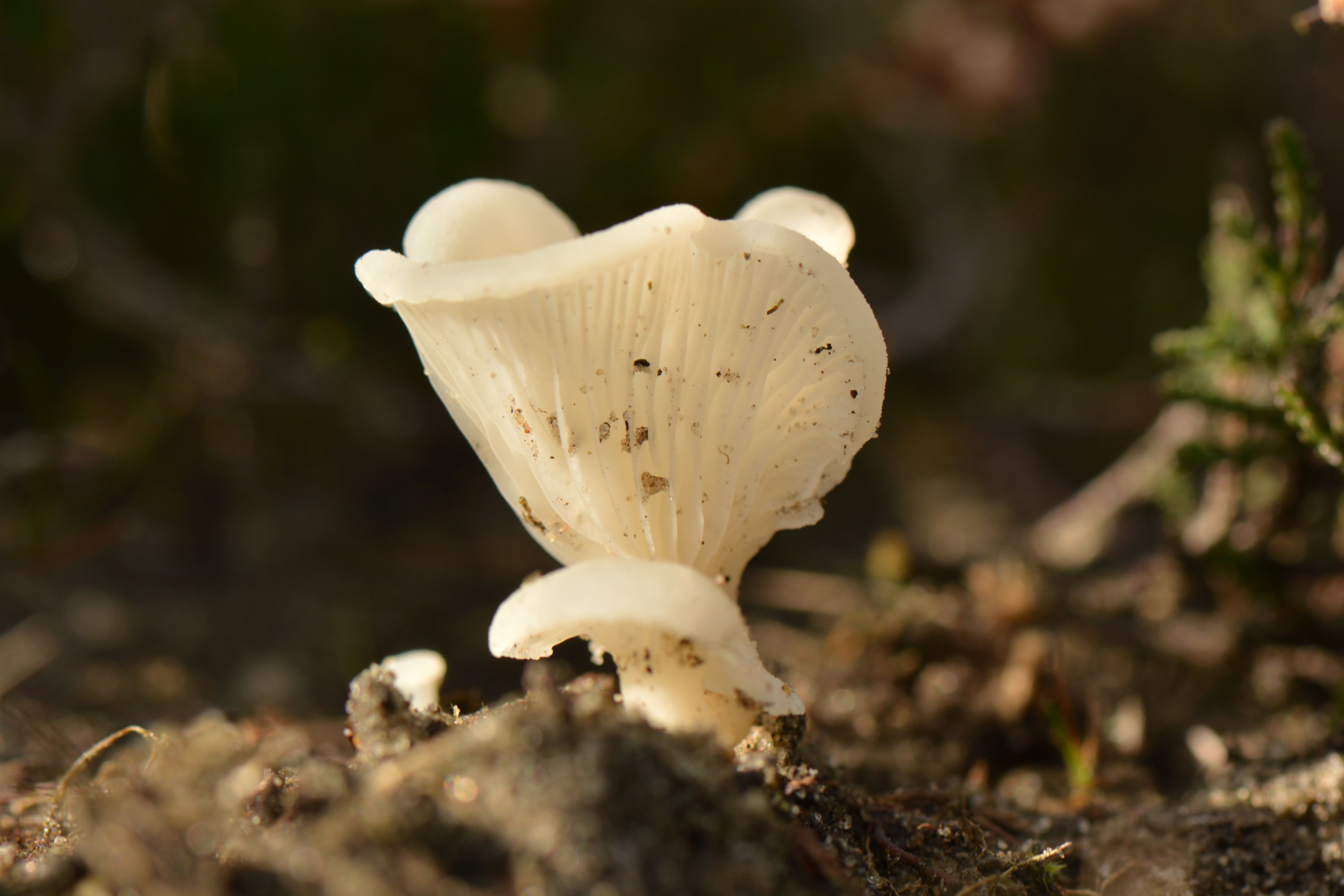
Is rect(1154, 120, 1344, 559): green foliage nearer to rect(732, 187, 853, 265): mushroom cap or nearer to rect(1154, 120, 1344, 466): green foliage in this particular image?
rect(1154, 120, 1344, 466): green foliage

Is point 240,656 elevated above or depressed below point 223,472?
below

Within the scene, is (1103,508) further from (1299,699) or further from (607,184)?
(607,184)

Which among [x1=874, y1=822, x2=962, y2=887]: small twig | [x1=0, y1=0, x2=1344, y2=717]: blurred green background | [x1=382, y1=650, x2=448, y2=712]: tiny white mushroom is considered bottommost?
[x1=874, y1=822, x2=962, y2=887]: small twig

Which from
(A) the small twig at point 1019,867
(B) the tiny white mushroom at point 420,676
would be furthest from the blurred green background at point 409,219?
(A) the small twig at point 1019,867

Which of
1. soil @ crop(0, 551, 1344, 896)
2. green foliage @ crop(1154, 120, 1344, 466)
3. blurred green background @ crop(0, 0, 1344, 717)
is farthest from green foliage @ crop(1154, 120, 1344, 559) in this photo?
blurred green background @ crop(0, 0, 1344, 717)

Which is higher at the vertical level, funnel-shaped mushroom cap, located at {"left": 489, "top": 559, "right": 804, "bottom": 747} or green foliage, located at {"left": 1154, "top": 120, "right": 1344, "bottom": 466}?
green foliage, located at {"left": 1154, "top": 120, "right": 1344, "bottom": 466}

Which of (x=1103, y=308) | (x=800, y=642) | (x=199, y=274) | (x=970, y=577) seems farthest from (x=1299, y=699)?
(x=199, y=274)

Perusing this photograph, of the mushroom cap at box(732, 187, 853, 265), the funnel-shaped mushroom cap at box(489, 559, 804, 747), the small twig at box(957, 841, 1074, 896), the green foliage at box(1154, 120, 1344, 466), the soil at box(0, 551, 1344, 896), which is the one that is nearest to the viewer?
the soil at box(0, 551, 1344, 896)
